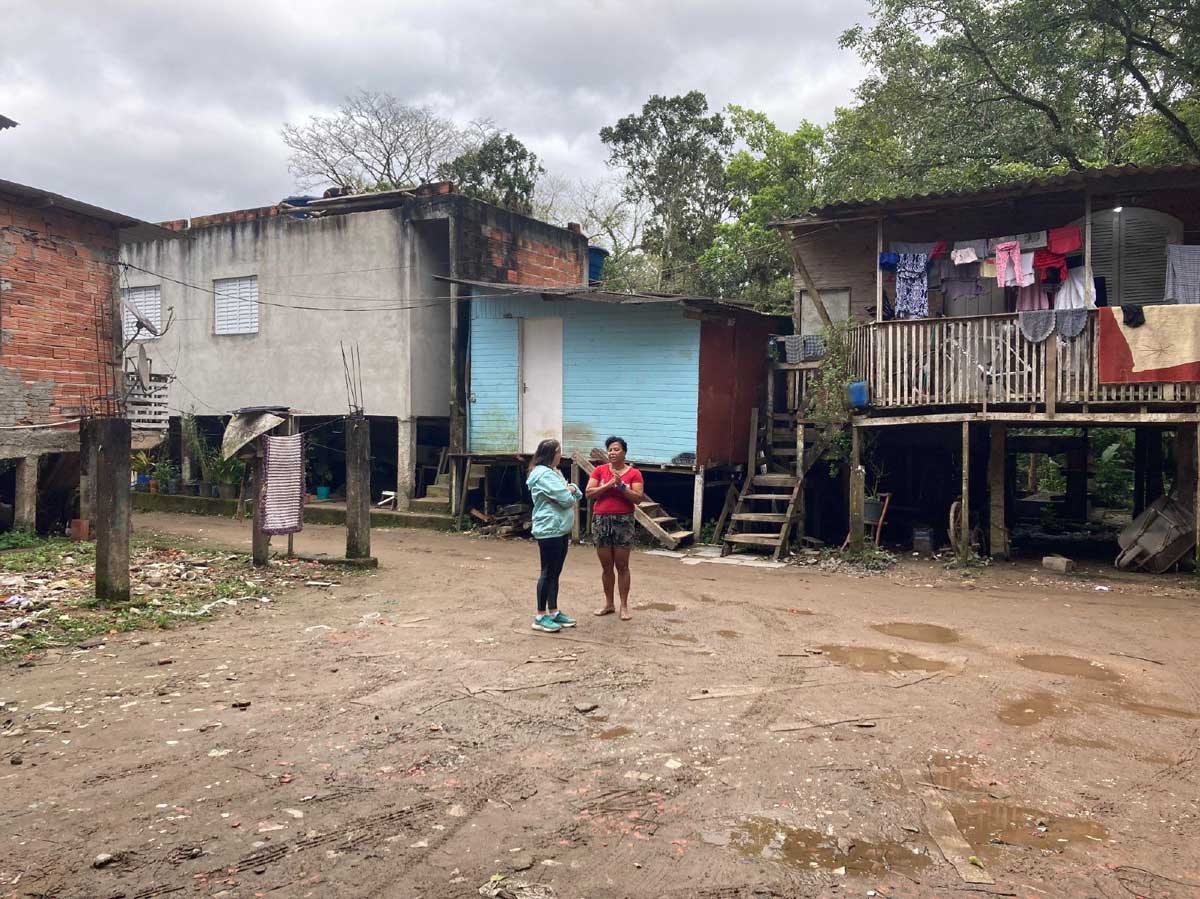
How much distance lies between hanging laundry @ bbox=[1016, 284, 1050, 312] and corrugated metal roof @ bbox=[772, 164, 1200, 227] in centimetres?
149

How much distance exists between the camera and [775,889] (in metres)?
3.31

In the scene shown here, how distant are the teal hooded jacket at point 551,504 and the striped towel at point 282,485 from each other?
4.44 metres

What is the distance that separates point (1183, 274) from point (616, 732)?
33.4 ft

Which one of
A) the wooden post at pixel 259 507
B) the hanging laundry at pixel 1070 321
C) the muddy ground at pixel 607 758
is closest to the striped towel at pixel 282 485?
the wooden post at pixel 259 507

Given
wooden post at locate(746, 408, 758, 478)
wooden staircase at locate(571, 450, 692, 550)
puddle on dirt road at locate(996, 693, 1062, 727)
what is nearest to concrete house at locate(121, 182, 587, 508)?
wooden staircase at locate(571, 450, 692, 550)

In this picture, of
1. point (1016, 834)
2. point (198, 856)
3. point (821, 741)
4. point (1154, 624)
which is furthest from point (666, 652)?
point (1154, 624)

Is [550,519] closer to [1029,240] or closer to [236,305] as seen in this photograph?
[1029,240]

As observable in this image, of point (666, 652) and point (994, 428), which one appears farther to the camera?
point (994, 428)

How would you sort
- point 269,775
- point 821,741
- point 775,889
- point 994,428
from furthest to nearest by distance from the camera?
1. point 994,428
2. point 821,741
3. point 269,775
4. point 775,889

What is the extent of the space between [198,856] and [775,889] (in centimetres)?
230

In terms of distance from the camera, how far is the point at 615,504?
299 inches

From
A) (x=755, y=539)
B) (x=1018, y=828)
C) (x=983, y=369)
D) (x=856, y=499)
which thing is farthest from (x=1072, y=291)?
(x=1018, y=828)

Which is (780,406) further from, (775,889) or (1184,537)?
(775,889)

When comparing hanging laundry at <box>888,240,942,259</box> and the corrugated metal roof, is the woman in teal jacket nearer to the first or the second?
the corrugated metal roof
